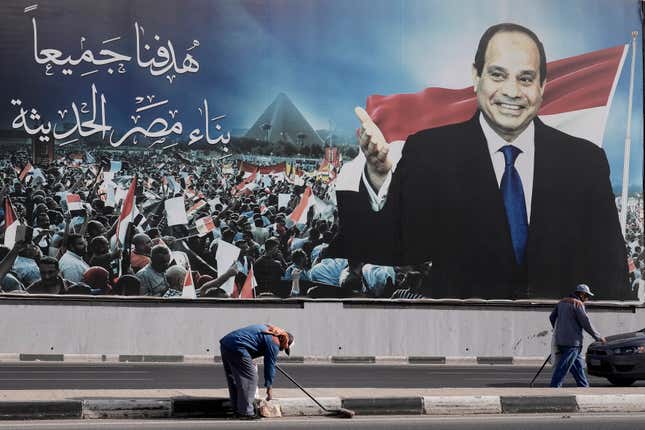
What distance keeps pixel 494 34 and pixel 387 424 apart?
16.3 meters

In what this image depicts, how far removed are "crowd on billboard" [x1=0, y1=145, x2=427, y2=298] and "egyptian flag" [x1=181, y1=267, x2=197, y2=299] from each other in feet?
0.07

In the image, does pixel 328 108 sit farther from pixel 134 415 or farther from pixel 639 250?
pixel 134 415

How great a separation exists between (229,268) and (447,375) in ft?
23.0

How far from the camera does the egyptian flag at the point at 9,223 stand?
23562 mm

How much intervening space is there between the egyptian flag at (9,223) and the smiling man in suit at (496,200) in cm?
665

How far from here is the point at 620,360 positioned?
54.0 feet

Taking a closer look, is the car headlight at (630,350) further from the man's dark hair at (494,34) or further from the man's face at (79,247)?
the man's face at (79,247)

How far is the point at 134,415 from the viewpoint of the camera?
11.7 metres

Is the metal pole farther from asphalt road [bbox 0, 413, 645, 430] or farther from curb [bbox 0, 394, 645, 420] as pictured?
asphalt road [bbox 0, 413, 645, 430]

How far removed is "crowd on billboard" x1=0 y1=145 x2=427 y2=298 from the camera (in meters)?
23.7

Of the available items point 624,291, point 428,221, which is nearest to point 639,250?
point 624,291

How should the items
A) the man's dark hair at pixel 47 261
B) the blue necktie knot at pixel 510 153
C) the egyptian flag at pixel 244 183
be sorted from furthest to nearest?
the blue necktie knot at pixel 510 153 → the egyptian flag at pixel 244 183 → the man's dark hair at pixel 47 261

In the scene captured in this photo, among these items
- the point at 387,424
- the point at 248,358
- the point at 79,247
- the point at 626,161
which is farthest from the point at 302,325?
the point at 387,424

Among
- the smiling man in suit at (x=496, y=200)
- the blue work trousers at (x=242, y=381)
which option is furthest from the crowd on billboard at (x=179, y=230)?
the blue work trousers at (x=242, y=381)
